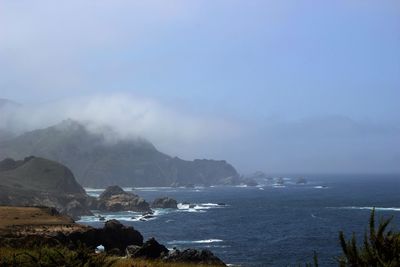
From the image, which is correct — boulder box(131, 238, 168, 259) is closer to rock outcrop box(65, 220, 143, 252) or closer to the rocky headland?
the rocky headland

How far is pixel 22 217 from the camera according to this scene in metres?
89.6

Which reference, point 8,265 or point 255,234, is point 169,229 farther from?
point 8,265

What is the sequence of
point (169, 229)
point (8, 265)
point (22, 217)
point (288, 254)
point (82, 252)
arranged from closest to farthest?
point (8, 265), point (82, 252), point (288, 254), point (22, 217), point (169, 229)

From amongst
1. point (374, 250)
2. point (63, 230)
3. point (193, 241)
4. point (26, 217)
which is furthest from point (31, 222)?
point (374, 250)

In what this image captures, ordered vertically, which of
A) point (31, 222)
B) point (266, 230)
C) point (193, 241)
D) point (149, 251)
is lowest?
point (193, 241)

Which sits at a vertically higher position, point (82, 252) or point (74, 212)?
point (82, 252)

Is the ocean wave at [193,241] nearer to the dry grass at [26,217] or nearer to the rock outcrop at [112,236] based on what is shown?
the rock outcrop at [112,236]

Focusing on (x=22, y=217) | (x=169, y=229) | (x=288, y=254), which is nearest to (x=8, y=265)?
(x=288, y=254)

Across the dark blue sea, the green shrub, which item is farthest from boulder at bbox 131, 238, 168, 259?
the green shrub

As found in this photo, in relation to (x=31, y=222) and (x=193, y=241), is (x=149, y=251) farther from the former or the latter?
(x=193, y=241)

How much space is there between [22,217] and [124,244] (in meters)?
20.0

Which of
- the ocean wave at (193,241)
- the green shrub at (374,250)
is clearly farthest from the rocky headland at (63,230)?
the green shrub at (374,250)

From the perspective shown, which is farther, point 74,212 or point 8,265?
point 74,212

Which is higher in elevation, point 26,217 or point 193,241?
point 26,217
